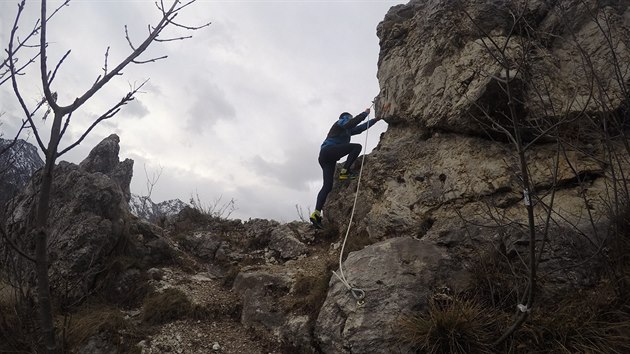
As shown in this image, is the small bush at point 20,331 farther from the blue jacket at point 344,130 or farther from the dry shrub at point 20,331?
the blue jacket at point 344,130

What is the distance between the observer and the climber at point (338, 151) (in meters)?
8.27

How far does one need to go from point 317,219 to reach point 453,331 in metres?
4.95

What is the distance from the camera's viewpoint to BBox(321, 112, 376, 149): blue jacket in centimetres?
838

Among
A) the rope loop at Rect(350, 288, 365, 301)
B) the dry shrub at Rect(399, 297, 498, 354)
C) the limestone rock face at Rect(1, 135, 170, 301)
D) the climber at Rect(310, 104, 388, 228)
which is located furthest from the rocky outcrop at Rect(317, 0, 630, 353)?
the limestone rock face at Rect(1, 135, 170, 301)

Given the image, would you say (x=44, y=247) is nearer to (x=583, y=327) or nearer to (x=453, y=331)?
(x=453, y=331)

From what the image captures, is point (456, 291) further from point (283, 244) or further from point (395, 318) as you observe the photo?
point (283, 244)

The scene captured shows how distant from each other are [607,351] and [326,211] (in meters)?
6.06

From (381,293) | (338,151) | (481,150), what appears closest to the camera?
(381,293)

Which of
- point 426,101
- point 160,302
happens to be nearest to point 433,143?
point 426,101

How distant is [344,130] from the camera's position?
28.0 feet

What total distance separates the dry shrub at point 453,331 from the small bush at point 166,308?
12.3 feet

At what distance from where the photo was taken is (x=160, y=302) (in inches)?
231

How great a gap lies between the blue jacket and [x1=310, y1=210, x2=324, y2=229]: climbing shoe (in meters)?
1.58

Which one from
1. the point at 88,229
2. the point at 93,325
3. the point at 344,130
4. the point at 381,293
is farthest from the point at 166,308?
the point at 344,130
